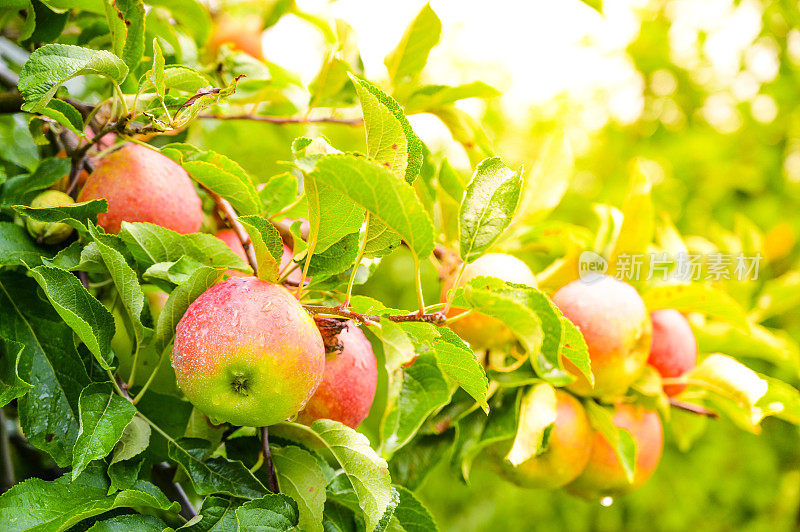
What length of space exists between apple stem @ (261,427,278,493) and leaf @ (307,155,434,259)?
0.87ft

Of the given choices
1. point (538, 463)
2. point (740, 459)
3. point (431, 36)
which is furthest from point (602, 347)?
point (740, 459)

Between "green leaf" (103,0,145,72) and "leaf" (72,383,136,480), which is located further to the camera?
"green leaf" (103,0,145,72)

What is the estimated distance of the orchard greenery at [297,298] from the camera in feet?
1.75

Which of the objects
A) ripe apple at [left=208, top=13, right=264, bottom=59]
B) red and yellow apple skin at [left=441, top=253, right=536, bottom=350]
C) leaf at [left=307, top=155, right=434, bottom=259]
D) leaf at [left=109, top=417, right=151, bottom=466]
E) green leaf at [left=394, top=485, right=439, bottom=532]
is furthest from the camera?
ripe apple at [left=208, top=13, right=264, bottom=59]

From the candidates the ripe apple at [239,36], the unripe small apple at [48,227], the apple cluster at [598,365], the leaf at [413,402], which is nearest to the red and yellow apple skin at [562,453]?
the apple cluster at [598,365]

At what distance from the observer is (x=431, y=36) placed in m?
0.83

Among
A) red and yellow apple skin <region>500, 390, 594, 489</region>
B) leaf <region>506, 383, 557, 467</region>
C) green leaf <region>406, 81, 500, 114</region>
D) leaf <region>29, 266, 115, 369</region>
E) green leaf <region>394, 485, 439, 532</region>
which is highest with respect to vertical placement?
green leaf <region>406, 81, 500, 114</region>

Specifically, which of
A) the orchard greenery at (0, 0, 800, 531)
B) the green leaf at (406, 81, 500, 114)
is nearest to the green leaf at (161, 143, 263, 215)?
the orchard greenery at (0, 0, 800, 531)

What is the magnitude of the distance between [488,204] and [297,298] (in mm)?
203

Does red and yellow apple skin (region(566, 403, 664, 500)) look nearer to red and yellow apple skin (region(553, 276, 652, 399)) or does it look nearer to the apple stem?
red and yellow apple skin (region(553, 276, 652, 399))

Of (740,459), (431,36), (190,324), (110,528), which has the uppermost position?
(431,36)

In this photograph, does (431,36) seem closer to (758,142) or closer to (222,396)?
(222,396)

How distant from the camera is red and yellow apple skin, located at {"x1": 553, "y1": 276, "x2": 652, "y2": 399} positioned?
853 mm

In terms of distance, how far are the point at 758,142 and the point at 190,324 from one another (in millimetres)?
2496
